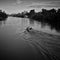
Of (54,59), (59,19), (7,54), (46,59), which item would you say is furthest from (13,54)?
(59,19)

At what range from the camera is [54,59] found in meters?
5.94

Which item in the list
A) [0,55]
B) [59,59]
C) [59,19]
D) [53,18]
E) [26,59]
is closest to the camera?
[59,59]

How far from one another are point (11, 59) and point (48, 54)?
3449 millimetres

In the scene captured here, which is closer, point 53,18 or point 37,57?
point 37,57

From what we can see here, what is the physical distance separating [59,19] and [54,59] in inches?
1351

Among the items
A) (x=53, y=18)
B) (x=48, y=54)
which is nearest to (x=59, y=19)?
(x=53, y=18)

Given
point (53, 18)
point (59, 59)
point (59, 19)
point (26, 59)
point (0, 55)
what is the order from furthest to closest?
1. point (53, 18)
2. point (59, 19)
3. point (0, 55)
4. point (26, 59)
5. point (59, 59)

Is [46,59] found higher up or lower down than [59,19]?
lower down

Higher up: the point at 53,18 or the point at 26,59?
the point at 53,18

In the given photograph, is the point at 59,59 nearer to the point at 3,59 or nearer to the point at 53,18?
the point at 3,59

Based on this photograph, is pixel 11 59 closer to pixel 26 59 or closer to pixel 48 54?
pixel 26 59

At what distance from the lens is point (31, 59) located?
6.27 m

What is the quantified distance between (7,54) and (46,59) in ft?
12.5

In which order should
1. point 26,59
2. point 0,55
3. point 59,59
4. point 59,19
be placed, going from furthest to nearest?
point 59,19, point 0,55, point 26,59, point 59,59
